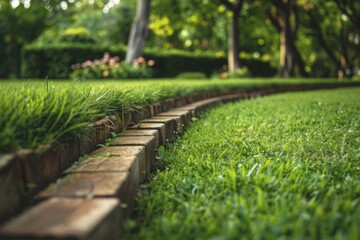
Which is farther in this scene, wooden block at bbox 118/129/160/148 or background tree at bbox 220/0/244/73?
background tree at bbox 220/0/244/73

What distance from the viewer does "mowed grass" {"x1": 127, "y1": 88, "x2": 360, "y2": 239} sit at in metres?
1.33

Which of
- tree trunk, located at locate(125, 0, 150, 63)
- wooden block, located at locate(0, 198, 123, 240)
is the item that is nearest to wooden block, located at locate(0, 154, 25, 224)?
wooden block, located at locate(0, 198, 123, 240)

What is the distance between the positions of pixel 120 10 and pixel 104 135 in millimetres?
25547

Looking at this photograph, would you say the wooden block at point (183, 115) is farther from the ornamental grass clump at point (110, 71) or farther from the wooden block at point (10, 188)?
the ornamental grass clump at point (110, 71)

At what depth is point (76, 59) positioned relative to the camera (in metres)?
12.4

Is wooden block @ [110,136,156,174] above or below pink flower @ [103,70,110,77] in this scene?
below

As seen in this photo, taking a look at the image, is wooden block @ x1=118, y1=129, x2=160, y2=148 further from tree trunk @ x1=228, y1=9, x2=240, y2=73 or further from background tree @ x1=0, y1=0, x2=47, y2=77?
background tree @ x1=0, y1=0, x2=47, y2=77

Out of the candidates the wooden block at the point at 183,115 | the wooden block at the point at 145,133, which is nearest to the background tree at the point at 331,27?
the wooden block at the point at 183,115

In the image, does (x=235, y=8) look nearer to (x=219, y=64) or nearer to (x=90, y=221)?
(x=219, y=64)

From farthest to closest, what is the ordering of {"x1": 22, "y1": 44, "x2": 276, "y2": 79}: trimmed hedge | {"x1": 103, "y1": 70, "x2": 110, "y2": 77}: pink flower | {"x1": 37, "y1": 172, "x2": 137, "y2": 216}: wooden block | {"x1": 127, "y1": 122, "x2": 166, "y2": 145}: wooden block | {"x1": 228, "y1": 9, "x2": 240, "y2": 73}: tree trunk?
1. {"x1": 228, "y1": 9, "x2": 240, "y2": 73}: tree trunk
2. {"x1": 22, "y1": 44, "x2": 276, "y2": 79}: trimmed hedge
3. {"x1": 103, "y1": 70, "x2": 110, "y2": 77}: pink flower
4. {"x1": 127, "y1": 122, "x2": 166, "y2": 145}: wooden block
5. {"x1": 37, "y1": 172, "x2": 137, "y2": 216}: wooden block

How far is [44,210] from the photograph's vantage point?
1.23 metres

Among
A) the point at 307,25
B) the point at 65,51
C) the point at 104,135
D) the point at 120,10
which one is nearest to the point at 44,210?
the point at 104,135

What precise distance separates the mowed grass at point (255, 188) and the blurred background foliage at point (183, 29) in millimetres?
10878

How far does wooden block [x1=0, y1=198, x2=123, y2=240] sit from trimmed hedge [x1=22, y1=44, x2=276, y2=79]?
407 inches
